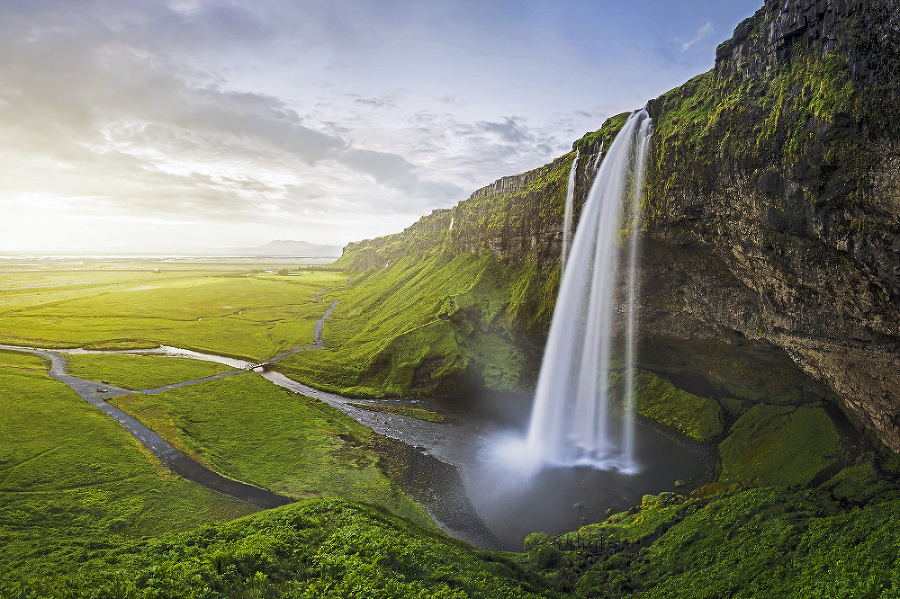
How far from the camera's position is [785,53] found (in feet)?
114

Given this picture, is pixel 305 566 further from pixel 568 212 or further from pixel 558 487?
pixel 568 212

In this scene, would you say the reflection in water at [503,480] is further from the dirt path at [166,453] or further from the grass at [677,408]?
the dirt path at [166,453]

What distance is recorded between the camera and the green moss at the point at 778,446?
36531 mm

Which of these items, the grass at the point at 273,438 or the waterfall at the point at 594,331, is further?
the waterfall at the point at 594,331

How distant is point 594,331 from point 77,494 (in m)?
62.7

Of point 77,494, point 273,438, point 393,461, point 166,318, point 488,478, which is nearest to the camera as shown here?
point 77,494

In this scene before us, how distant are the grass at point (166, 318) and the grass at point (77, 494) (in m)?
43.5

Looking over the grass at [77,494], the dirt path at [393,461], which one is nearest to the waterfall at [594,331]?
the dirt path at [393,461]

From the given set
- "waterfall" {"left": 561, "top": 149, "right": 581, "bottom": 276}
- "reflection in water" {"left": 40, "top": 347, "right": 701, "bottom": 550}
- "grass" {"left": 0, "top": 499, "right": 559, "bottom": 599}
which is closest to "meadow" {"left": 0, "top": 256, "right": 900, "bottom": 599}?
"grass" {"left": 0, "top": 499, "right": 559, "bottom": 599}

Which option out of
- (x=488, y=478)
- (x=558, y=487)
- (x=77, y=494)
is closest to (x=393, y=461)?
(x=488, y=478)

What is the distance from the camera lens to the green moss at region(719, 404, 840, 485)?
36.5 meters

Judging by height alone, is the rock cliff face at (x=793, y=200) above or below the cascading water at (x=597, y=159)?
below

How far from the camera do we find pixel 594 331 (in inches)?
2474

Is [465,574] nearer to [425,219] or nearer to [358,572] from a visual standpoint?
[358,572]
